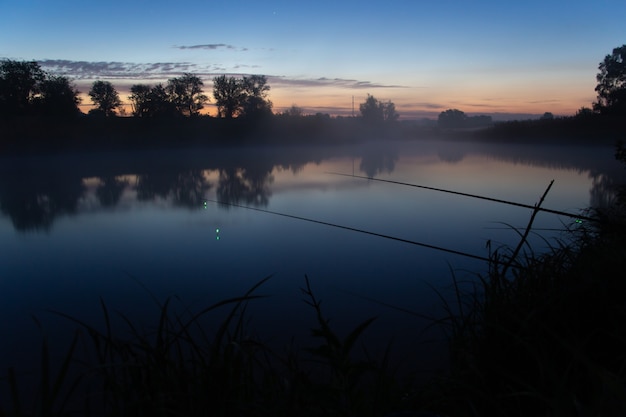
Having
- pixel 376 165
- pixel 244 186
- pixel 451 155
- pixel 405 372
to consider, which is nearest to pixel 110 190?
pixel 244 186

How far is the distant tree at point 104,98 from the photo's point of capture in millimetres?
32031

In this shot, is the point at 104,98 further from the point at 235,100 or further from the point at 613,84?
the point at 613,84

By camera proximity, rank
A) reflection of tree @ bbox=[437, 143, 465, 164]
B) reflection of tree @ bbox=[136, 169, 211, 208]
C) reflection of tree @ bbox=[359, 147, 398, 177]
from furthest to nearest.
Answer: reflection of tree @ bbox=[437, 143, 465, 164]
reflection of tree @ bbox=[359, 147, 398, 177]
reflection of tree @ bbox=[136, 169, 211, 208]

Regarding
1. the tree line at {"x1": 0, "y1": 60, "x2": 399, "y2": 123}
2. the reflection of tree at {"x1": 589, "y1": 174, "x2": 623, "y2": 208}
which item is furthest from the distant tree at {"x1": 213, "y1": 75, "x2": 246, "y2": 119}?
the reflection of tree at {"x1": 589, "y1": 174, "x2": 623, "y2": 208}

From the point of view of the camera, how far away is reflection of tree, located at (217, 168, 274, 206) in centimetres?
976

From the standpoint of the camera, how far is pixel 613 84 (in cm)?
2370

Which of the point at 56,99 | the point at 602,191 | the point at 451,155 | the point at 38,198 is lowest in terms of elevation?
the point at 38,198

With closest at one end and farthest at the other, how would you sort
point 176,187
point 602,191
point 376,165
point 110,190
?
point 602,191 → point 110,190 → point 176,187 → point 376,165

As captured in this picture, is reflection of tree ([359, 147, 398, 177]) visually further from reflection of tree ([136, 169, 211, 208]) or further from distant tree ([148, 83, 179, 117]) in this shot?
distant tree ([148, 83, 179, 117])

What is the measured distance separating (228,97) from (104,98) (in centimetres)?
1003

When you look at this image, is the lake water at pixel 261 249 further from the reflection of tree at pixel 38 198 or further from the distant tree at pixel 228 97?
the distant tree at pixel 228 97

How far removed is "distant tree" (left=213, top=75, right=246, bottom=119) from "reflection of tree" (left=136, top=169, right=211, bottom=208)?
2188cm

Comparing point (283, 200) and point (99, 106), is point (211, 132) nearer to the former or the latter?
point (99, 106)

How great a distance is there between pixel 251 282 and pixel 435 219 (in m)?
3.67
